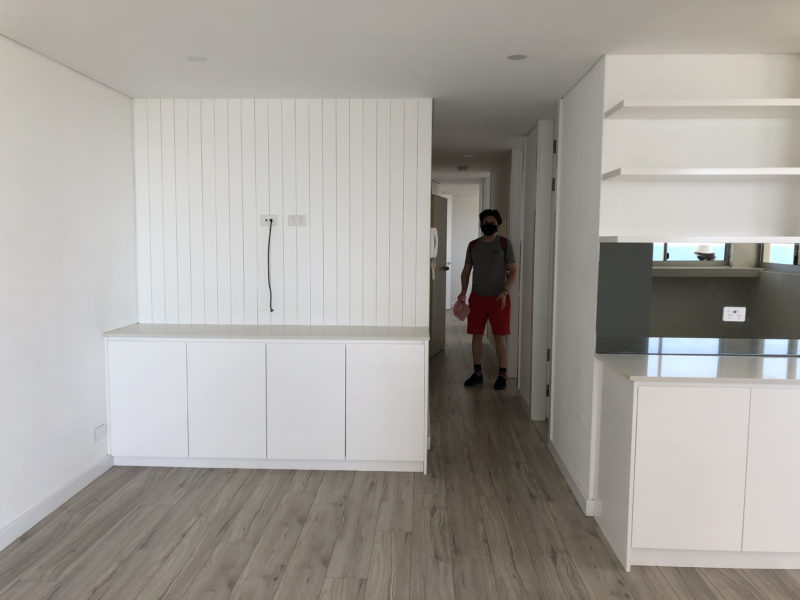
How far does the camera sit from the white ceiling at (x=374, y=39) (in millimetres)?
2547

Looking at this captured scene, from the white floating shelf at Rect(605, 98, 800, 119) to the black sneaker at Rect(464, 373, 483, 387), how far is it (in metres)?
3.48

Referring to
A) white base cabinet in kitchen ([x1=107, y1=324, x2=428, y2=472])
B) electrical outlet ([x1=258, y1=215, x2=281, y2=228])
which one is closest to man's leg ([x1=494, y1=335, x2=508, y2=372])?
white base cabinet in kitchen ([x1=107, y1=324, x2=428, y2=472])

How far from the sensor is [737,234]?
325 centimetres

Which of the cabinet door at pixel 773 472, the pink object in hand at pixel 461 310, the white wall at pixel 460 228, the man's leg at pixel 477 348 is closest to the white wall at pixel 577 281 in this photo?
the cabinet door at pixel 773 472

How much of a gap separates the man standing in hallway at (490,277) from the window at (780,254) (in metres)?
2.70

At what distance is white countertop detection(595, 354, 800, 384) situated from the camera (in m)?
2.71

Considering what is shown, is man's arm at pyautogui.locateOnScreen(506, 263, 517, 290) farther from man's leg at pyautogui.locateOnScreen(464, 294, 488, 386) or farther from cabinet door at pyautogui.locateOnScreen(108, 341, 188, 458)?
cabinet door at pyautogui.locateOnScreen(108, 341, 188, 458)

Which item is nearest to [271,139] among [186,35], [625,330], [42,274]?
[186,35]

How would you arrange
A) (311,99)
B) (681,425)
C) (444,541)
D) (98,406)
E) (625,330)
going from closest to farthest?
(681,425) → (444,541) → (625,330) → (98,406) → (311,99)

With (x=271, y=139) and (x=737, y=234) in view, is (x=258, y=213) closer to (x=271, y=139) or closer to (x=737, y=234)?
(x=271, y=139)

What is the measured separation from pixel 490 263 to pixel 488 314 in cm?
50

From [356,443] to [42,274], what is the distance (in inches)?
79.1

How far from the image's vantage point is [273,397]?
3.88 metres

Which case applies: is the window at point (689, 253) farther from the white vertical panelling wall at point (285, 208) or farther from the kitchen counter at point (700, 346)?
the white vertical panelling wall at point (285, 208)
